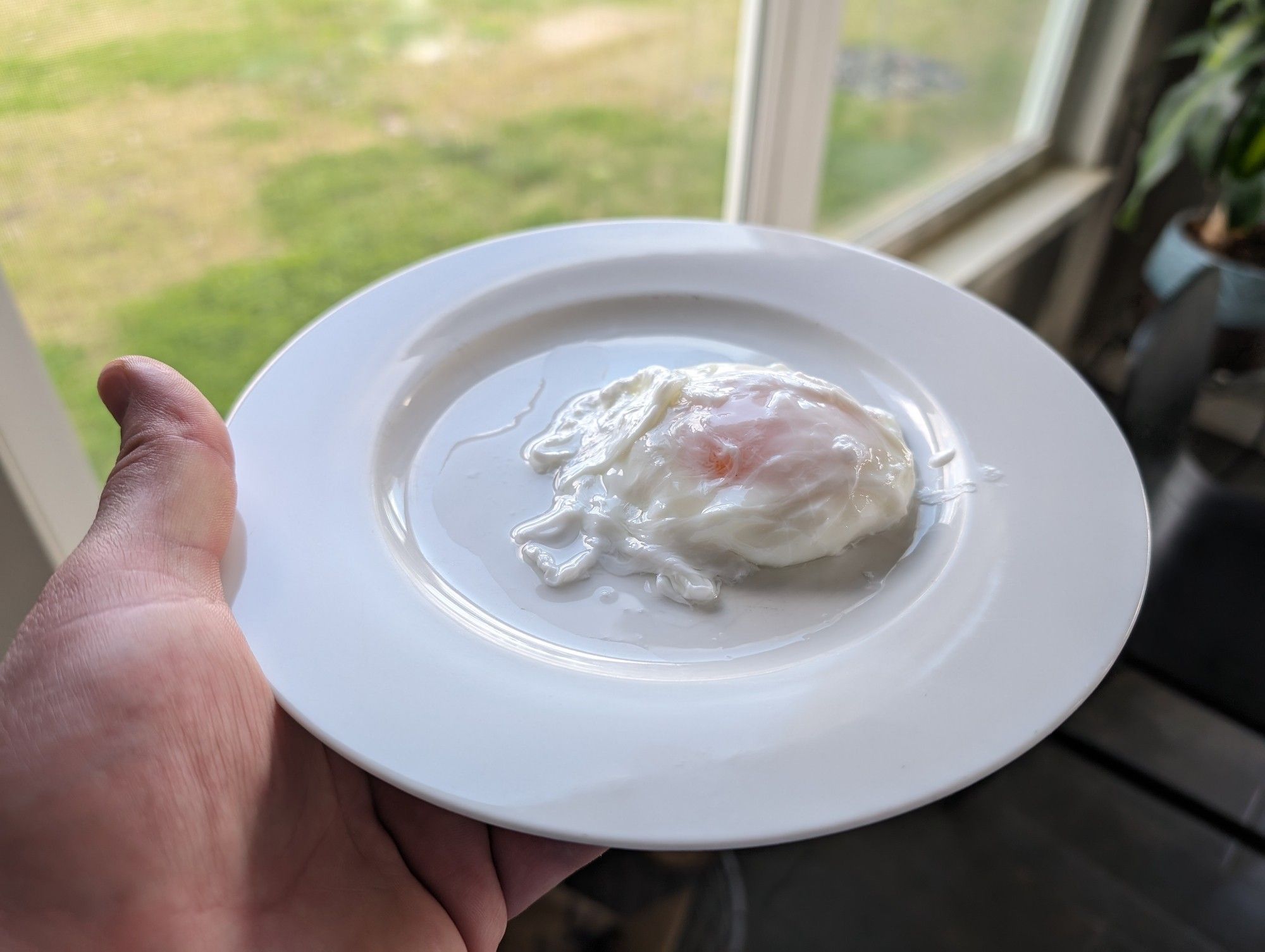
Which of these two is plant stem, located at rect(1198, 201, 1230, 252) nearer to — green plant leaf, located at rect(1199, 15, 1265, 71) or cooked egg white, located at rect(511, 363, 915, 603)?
green plant leaf, located at rect(1199, 15, 1265, 71)

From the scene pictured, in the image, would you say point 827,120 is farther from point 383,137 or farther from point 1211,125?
point 1211,125

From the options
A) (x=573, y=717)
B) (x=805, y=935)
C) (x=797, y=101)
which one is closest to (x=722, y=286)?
(x=573, y=717)

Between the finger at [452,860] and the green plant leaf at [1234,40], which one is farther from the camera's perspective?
the green plant leaf at [1234,40]

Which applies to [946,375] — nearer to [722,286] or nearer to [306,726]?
[722,286]

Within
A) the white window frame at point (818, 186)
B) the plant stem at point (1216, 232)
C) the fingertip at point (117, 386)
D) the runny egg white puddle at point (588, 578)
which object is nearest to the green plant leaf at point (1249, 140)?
the plant stem at point (1216, 232)

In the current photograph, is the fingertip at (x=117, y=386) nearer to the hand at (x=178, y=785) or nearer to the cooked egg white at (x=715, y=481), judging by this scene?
the hand at (x=178, y=785)

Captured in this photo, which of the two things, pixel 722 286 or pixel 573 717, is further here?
pixel 722 286

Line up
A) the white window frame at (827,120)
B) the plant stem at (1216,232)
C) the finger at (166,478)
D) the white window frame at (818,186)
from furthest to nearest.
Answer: the plant stem at (1216,232)
the white window frame at (827,120)
the white window frame at (818,186)
the finger at (166,478)
